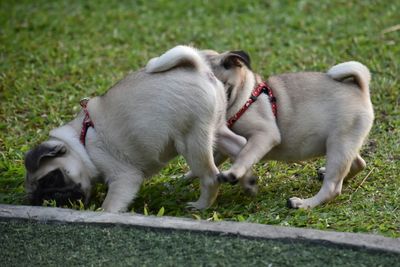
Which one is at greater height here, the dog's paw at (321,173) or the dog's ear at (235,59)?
the dog's ear at (235,59)

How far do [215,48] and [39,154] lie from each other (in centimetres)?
396

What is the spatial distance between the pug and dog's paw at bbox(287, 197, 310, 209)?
0.53m

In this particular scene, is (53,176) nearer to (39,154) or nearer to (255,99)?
(39,154)

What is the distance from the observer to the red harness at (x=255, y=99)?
586 centimetres

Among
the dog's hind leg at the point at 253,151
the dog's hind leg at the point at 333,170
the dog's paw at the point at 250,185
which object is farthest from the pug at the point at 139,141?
the dog's hind leg at the point at 333,170

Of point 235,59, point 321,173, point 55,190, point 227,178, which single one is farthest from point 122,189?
point 321,173

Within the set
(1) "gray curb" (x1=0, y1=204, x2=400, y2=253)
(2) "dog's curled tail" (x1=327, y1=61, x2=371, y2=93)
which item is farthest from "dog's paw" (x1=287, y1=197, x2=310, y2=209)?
(2) "dog's curled tail" (x1=327, y1=61, x2=371, y2=93)

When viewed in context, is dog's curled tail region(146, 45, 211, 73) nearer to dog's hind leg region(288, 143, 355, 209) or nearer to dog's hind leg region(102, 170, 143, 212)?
dog's hind leg region(102, 170, 143, 212)

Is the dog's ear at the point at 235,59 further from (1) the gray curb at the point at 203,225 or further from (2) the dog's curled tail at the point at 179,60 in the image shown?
(1) the gray curb at the point at 203,225

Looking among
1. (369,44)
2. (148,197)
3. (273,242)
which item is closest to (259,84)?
(148,197)

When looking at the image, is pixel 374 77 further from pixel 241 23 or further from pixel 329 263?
pixel 329 263

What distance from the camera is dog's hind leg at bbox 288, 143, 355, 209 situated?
18.6 ft

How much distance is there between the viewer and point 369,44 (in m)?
9.05

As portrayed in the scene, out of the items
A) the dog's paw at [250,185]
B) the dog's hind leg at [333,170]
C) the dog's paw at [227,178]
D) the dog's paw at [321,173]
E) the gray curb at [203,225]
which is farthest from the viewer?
the dog's paw at [321,173]
